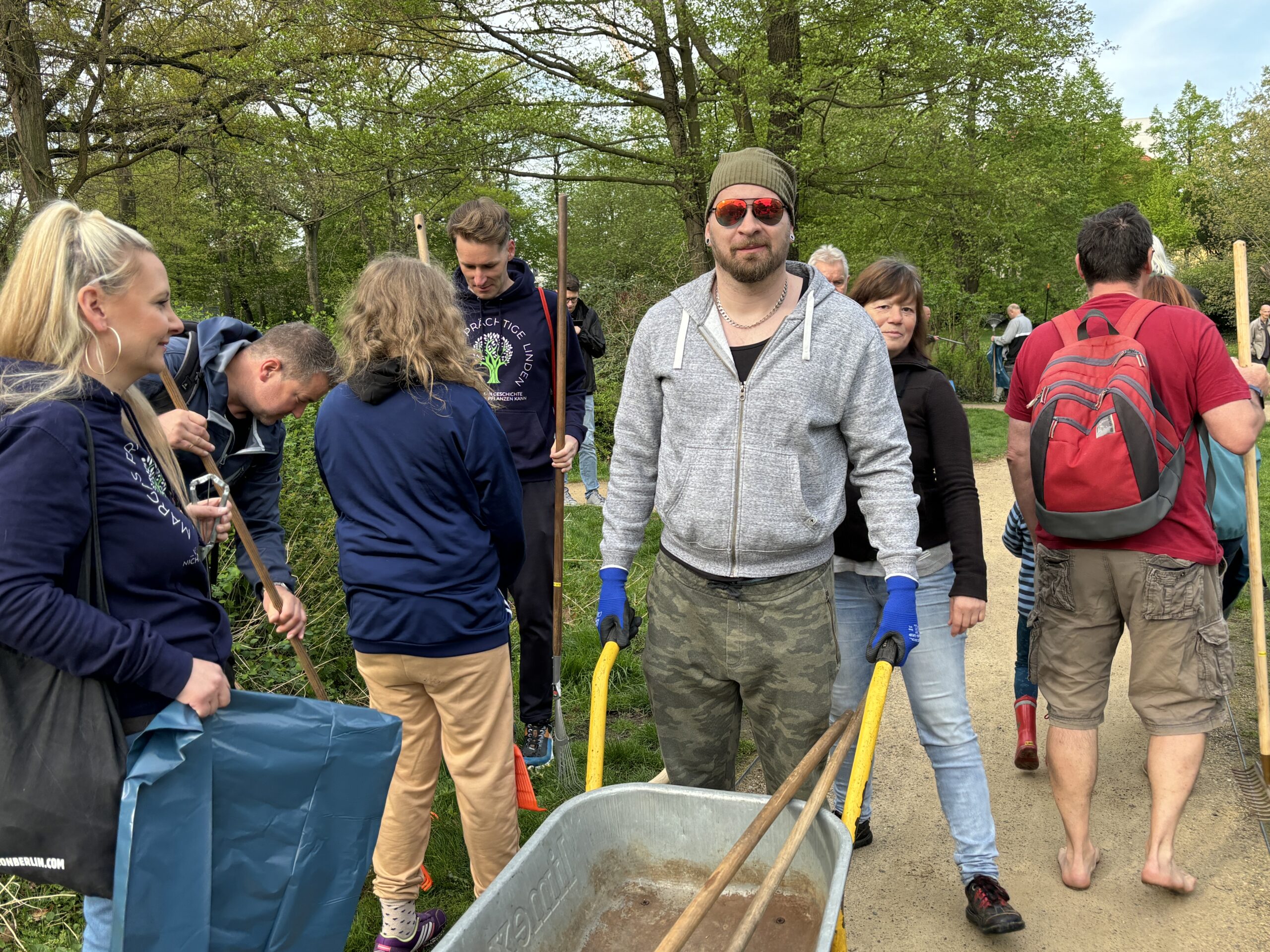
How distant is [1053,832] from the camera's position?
377 centimetres

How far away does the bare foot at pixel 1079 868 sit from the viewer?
3.37 metres

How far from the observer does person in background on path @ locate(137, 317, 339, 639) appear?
9.96 ft

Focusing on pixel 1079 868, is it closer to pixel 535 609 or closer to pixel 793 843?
pixel 793 843

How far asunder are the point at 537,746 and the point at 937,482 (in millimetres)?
2193

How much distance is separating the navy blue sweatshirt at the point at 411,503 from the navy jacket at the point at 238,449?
408 millimetres

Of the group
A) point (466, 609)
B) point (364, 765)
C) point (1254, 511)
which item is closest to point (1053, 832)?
point (1254, 511)

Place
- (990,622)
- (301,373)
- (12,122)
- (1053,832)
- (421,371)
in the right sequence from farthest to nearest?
(12,122), (990,622), (1053,832), (301,373), (421,371)

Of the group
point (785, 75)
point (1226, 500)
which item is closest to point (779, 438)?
point (1226, 500)

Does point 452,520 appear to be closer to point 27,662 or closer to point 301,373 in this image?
point 301,373

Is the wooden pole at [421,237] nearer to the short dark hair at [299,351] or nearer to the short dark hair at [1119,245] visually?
the short dark hair at [299,351]

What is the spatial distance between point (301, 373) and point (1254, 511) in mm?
3642

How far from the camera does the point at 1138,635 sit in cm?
328

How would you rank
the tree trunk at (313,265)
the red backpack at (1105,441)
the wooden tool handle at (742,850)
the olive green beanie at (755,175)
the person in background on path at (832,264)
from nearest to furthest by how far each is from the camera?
the wooden tool handle at (742,850)
the olive green beanie at (755,175)
the red backpack at (1105,441)
the person in background on path at (832,264)
the tree trunk at (313,265)

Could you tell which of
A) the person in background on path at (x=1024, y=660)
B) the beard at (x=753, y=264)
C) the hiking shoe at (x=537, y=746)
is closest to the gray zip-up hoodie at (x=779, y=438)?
the beard at (x=753, y=264)
